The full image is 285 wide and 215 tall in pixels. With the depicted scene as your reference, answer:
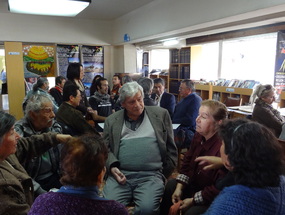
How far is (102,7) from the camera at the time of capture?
5.74 metres

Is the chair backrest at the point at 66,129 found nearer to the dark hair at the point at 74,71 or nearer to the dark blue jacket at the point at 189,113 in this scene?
the dark blue jacket at the point at 189,113

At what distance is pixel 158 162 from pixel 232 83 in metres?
4.32

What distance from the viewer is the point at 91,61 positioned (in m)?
7.16

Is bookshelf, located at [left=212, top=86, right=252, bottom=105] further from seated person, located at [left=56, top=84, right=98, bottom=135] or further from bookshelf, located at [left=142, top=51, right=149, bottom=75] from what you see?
seated person, located at [left=56, top=84, right=98, bottom=135]

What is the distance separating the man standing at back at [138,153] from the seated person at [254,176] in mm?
887

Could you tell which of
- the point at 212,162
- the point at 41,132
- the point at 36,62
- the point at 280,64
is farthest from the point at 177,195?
the point at 36,62

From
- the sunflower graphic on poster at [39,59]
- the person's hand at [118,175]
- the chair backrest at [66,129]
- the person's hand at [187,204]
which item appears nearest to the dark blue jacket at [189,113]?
the chair backrest at [66,129]

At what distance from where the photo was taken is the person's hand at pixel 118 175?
191 cm

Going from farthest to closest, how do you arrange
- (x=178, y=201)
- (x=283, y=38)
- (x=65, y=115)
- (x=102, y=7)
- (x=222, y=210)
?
(x=102, y=7) → (x=283, y=38) → (x=65, y=115) → (x=178, y=201) → (x=222, y=210)

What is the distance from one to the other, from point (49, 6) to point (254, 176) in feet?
14.9

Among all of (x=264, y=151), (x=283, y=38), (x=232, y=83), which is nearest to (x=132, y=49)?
(x=232, y=83)

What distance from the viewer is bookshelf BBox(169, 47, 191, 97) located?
23.2 feet

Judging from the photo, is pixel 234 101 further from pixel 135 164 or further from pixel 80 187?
pixel 80 187

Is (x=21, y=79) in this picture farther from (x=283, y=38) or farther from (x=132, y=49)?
(x=283, y=38)
